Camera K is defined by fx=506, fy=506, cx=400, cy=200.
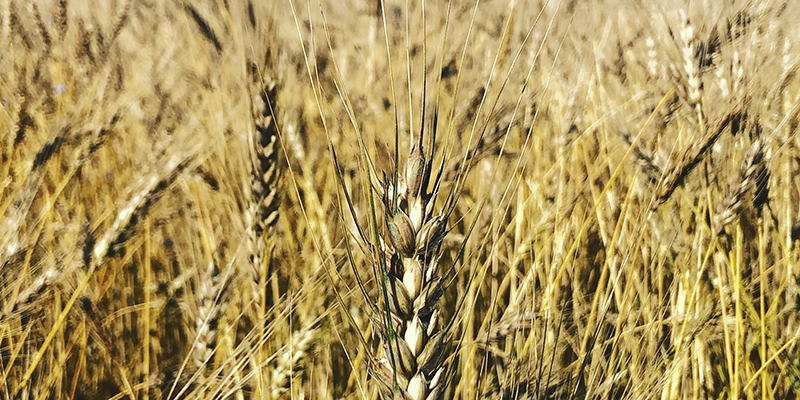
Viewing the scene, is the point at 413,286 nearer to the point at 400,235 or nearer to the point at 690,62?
the point at 400,235

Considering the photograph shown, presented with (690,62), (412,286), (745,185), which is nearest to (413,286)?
(412,286)

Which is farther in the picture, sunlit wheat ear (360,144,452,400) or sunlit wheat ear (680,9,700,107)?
sunlit wheat ear (680,9,700,107)

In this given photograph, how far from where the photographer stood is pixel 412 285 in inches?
14.9

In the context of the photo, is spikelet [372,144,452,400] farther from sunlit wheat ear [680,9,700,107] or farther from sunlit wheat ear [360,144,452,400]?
sunlit wheat ear [680,9,700,107]

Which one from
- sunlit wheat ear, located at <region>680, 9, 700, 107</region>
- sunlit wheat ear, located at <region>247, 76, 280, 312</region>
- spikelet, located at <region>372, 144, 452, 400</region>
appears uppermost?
sunlit wheat ear, located at <region>680, 9, 700, 107</region>

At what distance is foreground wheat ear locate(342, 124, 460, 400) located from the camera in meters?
0.38

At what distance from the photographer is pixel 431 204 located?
0.39 m

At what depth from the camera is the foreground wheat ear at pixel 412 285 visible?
38cm

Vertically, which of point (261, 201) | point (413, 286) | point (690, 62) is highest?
point (690, 62)

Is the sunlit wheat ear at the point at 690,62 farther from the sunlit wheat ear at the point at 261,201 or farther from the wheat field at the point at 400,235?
the sunlit wheat ear at the point at 261,201

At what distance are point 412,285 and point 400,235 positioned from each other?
0.13 feet

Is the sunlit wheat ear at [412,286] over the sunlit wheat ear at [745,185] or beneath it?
beneath

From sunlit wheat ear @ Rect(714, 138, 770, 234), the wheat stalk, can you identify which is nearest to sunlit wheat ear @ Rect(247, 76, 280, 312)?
the wheat stalk

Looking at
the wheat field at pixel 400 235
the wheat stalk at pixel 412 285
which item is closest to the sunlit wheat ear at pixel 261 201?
the wheat field at pixel 400 235
